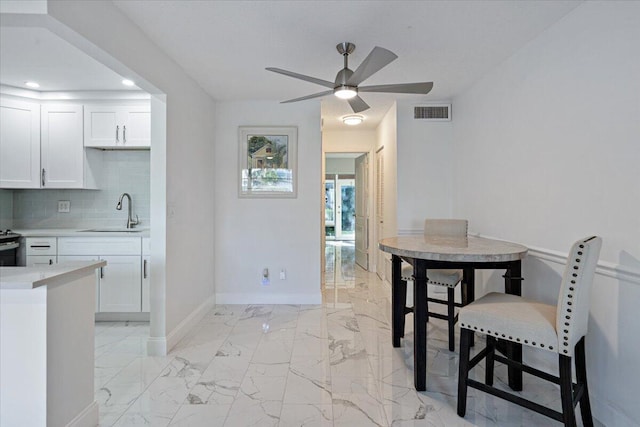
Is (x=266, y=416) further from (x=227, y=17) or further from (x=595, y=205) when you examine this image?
(x=227, y=17)

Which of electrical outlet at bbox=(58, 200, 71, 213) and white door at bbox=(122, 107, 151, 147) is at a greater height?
white door at bbox=(122, 107, 151, 147)

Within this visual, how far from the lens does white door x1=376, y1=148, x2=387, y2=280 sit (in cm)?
479

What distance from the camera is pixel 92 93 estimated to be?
3207mm

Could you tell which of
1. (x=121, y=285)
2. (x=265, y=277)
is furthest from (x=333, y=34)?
(x=121, y=285)

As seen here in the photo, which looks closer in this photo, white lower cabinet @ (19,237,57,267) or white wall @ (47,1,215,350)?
white wall @ (47,1,215,350)

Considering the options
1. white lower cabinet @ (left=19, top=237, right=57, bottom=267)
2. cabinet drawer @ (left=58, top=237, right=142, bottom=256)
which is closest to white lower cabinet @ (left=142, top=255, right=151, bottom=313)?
cabinet drawer @ (left=58, top=237, right=142, bottom=256)

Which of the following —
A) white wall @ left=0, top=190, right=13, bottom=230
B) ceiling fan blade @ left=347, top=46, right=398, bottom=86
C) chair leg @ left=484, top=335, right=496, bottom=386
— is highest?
ceiling fan blade @ left=347, top=46, right=398, bottom=86

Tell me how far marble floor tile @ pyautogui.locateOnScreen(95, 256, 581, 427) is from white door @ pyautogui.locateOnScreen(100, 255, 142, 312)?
214mm

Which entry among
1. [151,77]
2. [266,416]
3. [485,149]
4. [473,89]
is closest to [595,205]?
[485,149]

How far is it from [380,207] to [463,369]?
3396 mm

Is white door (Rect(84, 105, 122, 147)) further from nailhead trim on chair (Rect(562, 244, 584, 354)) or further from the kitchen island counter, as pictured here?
nailhead trim on chair (Rect(562, 244, 584, 354))

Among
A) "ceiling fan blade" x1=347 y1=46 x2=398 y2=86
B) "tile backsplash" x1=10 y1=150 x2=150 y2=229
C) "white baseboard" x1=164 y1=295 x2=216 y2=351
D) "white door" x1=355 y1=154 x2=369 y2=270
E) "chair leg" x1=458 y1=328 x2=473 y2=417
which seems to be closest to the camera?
"chair leg" x1=458 y1=328 x2=473 y2=417

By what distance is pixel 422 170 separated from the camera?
3783mm

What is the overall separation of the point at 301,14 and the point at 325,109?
2.09 m
